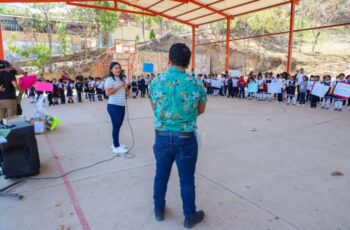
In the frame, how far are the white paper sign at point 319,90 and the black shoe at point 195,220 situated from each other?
8880 mm

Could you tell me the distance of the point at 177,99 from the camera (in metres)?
2.07

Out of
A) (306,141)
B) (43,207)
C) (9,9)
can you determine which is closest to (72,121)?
(43,207)

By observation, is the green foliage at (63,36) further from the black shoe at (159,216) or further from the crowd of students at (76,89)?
the black shoe at (159,216)

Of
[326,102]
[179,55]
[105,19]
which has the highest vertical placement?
[105,19]

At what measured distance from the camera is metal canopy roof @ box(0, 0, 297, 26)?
12547 millimetres

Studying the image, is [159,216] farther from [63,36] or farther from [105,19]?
[63,36]

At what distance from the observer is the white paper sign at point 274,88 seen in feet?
36.3

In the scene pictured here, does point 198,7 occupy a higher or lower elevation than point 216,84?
higher

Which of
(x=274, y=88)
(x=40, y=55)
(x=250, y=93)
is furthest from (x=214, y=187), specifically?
(x=40, y=55)

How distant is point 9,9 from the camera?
108 feet

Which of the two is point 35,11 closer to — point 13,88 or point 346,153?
point 13,88

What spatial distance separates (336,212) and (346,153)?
7.36 feet

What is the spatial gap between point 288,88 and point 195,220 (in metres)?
9.81

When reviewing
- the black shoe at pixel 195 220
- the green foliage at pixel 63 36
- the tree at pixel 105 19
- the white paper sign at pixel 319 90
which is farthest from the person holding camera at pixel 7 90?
the green foliage at pixel 63 36
